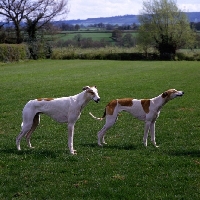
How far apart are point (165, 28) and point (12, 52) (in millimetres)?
26499

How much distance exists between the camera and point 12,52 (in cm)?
5434

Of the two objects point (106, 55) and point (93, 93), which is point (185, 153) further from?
point (106, 55)

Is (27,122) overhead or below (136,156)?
overhead

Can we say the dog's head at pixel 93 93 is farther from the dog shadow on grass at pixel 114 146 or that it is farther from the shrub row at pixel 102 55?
the shrub row at pixel 102 55

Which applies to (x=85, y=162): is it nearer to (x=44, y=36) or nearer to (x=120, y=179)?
(x=120, y=179)

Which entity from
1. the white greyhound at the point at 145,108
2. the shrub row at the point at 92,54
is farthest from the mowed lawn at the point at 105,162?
the shrub row at the point at 92,54

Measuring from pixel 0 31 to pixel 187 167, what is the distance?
6090cm

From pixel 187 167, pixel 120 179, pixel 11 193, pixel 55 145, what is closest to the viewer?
pixel 11 193

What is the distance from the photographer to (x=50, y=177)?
7.92m

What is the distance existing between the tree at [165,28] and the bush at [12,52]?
19928 millimetres

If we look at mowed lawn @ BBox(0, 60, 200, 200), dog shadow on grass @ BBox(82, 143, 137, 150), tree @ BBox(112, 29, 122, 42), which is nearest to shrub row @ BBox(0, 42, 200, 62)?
tree @ BBox(112, 29, 122, 42)

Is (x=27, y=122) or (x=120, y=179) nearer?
(x=120, y=179)

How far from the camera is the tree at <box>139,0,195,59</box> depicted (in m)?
66.4

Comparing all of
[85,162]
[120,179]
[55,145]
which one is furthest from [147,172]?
[55,145]
